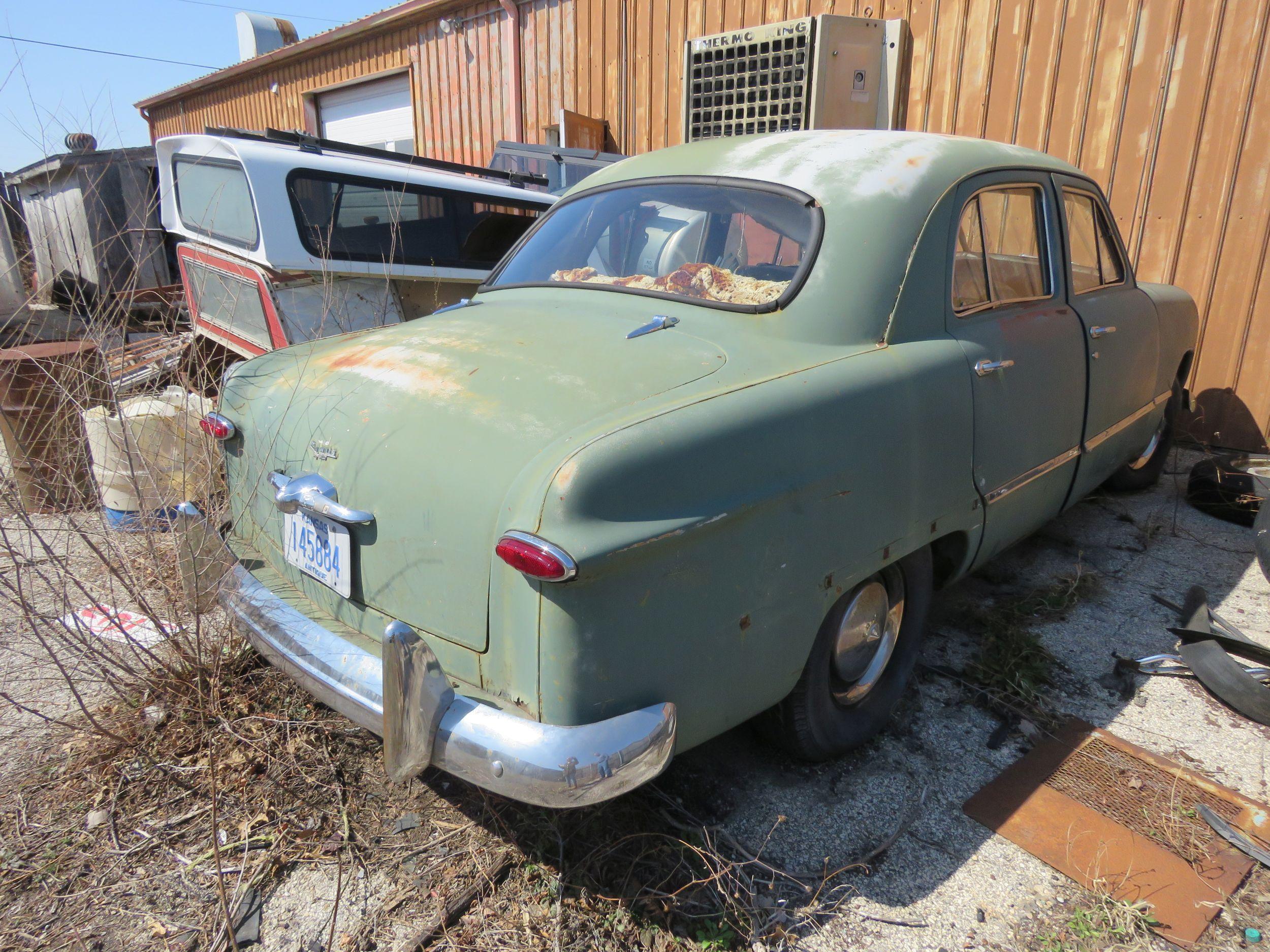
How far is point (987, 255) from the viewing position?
2826 mm

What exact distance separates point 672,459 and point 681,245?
1.22 meters

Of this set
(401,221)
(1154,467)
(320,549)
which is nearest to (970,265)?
(320,549)

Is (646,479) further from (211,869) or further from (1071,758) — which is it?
(1071,758)

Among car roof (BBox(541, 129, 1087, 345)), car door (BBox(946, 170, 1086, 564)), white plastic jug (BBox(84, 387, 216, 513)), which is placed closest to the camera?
car roof (BBox(541, 129, 1087, 345))

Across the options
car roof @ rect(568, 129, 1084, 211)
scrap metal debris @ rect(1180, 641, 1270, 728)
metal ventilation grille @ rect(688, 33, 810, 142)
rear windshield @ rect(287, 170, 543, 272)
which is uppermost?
metal ventilation grille @ rect(688, 33, 810, 142)

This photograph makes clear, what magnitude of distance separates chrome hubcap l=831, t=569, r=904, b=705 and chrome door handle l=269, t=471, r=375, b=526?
1.35 meters

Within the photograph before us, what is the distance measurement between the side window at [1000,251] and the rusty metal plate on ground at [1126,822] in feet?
4.85

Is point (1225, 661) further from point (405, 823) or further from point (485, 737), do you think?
point (405, 823)

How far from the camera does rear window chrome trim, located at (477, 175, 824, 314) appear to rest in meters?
2.37

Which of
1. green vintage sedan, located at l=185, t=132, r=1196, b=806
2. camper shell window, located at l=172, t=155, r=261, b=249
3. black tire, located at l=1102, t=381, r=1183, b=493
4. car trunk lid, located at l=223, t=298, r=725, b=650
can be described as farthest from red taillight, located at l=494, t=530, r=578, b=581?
black tire, located at l=1102, t=381, r=1183, b=493

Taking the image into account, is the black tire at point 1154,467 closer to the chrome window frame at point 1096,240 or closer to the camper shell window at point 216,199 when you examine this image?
the chrome window frame at point 1096,240

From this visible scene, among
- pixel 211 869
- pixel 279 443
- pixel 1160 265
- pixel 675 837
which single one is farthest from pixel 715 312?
pixel 1160 265

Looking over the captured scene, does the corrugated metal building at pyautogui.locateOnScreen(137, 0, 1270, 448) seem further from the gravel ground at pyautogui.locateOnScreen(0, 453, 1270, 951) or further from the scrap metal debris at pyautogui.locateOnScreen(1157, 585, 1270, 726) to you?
the scrap metal debris at pyautogui.locateOnScreen(1157, 585, 1270, 726)

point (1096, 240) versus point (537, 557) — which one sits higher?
point (1096, 240)
